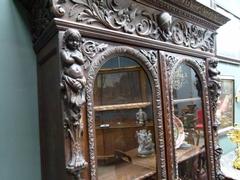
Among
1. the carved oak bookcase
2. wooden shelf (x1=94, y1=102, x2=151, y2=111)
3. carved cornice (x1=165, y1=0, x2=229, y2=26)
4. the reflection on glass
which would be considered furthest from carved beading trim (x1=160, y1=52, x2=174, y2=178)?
the reflection on glass

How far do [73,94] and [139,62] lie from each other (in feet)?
1.32

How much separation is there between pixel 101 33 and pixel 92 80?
19 cm

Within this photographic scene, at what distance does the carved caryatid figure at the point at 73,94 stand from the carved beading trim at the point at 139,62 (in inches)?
2.2

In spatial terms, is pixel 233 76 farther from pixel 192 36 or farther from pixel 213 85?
pixel 192 36

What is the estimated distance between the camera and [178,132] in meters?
1.33

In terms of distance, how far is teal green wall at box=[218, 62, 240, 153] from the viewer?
2.40 m

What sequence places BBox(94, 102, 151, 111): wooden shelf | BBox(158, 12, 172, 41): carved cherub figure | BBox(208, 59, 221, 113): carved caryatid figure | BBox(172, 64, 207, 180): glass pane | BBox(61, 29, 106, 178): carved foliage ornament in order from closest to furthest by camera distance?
BBox(61, 29, 106, 178): carved foliage ornament < BBox(94, 102, 151, 111): wooden shelf < BBox(158, 12, 172, 41): carved cherub figure < BBox(172, 64, 207, 180): glass pane < BBox(208, 59, 221, 113): carved caryatid figure

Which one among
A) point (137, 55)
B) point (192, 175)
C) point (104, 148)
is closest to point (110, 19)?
point (137, 55)

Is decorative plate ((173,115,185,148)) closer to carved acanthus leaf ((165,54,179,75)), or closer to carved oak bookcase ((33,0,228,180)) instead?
carved oak bookcase ((33,0,228,180))

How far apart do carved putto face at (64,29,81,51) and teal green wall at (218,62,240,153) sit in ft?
6.20

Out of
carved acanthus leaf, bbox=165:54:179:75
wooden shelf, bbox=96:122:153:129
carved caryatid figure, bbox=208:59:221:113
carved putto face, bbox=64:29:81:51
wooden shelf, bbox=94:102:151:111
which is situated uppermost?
carved putto face, bbox=64:29:81:51

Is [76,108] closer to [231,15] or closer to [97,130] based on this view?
[97,130]

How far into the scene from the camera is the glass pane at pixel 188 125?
130 cm

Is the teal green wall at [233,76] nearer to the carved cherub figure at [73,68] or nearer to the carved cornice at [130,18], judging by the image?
the carved cornice at [130,18]
